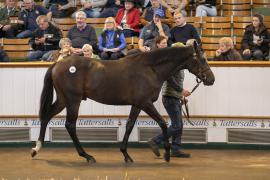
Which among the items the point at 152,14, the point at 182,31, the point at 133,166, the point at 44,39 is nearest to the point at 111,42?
the point at 182,31

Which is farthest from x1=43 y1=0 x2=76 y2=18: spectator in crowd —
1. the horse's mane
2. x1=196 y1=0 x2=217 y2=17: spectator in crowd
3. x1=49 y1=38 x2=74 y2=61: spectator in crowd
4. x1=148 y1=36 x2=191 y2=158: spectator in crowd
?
the horse's mane

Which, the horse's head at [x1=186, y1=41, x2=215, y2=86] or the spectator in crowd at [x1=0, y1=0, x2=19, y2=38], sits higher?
the spectator in crowd at [x1=0, y1=0, x2=19, y2=38]

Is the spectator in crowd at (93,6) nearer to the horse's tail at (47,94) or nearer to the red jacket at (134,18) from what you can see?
the red jacket at (134,18)

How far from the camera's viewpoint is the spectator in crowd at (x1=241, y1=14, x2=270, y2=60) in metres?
15.9

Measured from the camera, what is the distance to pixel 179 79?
13562 mm

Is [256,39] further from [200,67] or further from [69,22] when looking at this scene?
[69,22]

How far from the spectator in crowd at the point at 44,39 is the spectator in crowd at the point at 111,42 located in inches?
45.6

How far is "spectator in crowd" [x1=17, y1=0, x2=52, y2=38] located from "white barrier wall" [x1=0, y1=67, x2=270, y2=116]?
3015 mm

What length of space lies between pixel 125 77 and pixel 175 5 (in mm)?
5333

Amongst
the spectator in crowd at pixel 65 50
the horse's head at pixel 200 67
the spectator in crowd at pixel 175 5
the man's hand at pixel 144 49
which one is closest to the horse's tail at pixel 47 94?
the spectator in crowd at pixel 65 50

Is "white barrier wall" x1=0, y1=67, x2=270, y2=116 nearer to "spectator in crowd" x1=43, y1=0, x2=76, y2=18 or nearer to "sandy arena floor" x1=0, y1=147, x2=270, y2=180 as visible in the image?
"sandy arena floor" x1=0, y1=147, x2=270, y2=180

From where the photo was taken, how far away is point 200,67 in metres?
13.2

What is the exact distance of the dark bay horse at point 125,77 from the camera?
43.4 ft

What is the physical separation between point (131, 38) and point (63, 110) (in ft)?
8.81
